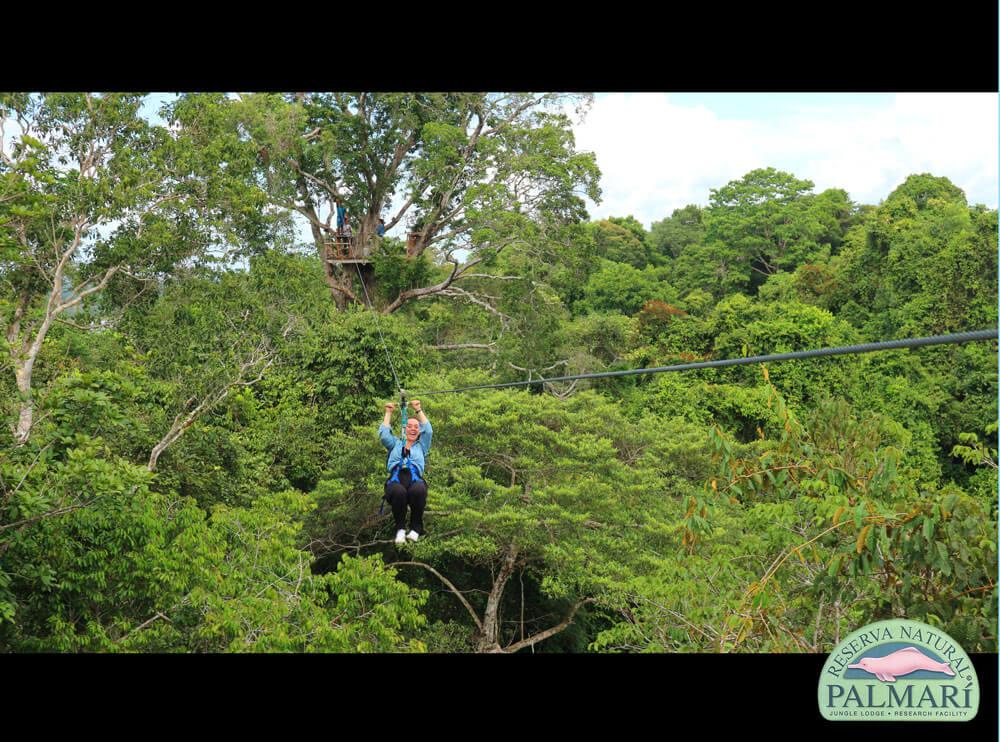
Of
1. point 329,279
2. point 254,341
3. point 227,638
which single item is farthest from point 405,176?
point 227,638

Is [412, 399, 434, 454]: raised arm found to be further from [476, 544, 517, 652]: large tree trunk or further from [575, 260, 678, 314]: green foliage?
[575, 260, 678, 314]: green foliage

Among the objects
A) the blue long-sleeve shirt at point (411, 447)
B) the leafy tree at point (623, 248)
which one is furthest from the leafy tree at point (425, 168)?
the leafy tree at point (623, 248)

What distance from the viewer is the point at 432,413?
845 centimetres

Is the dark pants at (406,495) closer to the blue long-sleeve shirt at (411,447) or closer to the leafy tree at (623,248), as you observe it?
the blue long-sleeve shirt at (411,447)

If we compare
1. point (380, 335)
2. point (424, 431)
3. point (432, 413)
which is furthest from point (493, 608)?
point (424, 431)

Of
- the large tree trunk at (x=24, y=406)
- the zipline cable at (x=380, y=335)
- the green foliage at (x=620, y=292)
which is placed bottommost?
the large tree trunk at (x=24, y=406)
